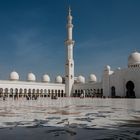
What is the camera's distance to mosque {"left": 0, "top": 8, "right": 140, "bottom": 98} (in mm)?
39000

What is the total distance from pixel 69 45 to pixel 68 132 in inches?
1633

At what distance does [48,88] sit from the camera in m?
49.1

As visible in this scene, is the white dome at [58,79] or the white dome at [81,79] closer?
the white dome at [81,79]

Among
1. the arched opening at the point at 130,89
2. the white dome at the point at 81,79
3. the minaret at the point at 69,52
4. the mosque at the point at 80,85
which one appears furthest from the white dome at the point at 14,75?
the arched opening at the point at 130,89

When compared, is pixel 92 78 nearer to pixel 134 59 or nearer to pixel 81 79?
pixel 81 79

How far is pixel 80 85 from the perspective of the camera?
1916 inches

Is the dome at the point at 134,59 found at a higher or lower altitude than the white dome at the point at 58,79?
higher

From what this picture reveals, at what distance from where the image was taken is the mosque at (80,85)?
128 ft

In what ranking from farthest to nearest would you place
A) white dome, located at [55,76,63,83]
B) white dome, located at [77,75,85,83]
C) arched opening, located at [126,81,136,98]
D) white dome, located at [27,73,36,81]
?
white dome, located at [55,76,63,83] → white dome, located at [77,75,85,83] → white dome, located at [27,73,36,81] → arched opening, located at [126,81,136,98]

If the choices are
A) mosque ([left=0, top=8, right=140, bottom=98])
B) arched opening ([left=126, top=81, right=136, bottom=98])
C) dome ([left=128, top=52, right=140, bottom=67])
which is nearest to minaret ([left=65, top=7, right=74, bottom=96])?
mosque ([left=0, top=8, right=140, bottom=98])

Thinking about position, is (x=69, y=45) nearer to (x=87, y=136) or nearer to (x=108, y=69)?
(x=108, y=69)

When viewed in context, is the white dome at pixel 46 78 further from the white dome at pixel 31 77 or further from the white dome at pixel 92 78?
the white dome at pixel 92 78

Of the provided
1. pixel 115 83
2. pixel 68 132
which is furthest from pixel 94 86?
pixel 68 132

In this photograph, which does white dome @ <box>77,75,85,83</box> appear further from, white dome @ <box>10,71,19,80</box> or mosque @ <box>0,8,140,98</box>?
white dome @ <box>10,71,19,80</box>
